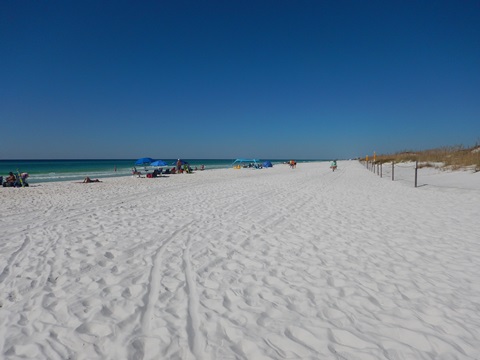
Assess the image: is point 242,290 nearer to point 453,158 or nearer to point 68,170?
point 453,158

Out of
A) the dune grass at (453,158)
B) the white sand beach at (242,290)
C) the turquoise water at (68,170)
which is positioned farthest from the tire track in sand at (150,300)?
the turquoise water at (68,170)

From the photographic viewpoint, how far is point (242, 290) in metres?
3.38

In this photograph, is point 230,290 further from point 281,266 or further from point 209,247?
point 209,247

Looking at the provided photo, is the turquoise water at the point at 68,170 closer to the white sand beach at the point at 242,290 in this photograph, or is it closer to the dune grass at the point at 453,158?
the white sand beach at the point at 242,290

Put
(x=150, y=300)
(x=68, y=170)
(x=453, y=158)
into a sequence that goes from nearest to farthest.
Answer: (x=150, y=300), (x=453, y=158), (x=68, y=170)

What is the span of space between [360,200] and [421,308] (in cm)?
796

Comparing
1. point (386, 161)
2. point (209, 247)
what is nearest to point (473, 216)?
point (209, 247)

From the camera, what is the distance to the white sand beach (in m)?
2.41

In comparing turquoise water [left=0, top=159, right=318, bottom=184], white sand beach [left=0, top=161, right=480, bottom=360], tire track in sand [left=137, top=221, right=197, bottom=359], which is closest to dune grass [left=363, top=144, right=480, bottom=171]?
white sand beach [left=0, top=161, right=480, bottom=360]

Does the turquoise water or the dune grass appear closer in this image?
the dune grass

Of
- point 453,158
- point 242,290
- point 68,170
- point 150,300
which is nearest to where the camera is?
point 150,300

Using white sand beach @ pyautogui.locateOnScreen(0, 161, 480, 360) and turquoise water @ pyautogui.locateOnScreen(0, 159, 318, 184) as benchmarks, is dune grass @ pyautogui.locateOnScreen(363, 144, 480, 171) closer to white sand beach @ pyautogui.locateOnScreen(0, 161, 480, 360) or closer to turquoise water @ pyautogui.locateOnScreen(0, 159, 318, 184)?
white sand beach @ pyautogui.locateOnScreen(0, 161, 480, 360)

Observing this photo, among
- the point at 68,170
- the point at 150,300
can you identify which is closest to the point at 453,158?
the point at 150,300

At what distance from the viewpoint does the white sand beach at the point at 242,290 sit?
7.92ft
